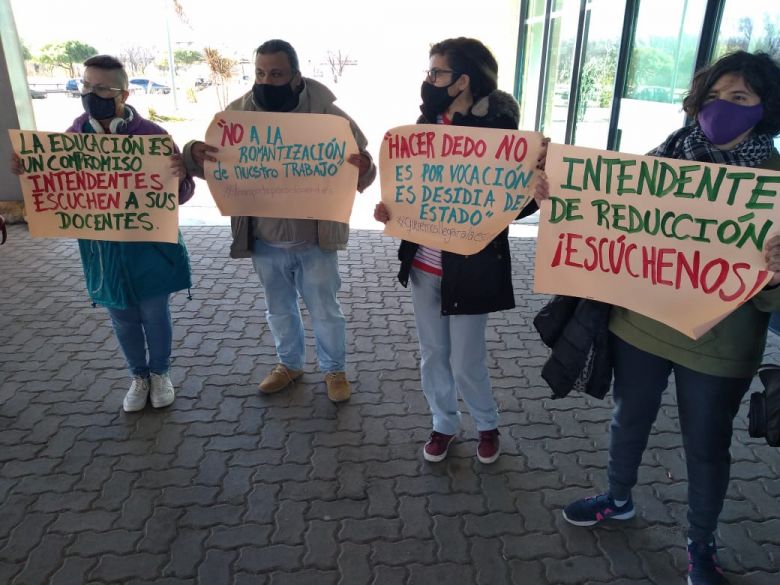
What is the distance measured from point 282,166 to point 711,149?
6.07 feet

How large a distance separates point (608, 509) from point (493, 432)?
0.63 m

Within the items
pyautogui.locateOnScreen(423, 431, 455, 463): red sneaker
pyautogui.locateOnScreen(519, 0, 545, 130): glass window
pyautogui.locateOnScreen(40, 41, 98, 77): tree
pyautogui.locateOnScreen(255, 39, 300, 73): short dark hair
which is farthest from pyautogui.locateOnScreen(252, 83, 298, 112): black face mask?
pyautogui.locateOnScreen(40, 41, 98, 77): tree

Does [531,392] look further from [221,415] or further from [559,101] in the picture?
[559,101]

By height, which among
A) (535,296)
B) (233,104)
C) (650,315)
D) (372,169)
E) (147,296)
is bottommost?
(535,296)

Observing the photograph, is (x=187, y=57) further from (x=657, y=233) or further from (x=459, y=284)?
(x=657, y=233)

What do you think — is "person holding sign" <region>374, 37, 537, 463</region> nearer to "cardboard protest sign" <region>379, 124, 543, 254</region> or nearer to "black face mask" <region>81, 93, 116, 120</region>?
"cardboard protest sign" <region>379, 124, 543, 254</region>

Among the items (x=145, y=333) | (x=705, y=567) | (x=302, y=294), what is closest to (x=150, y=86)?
(x=145, y=333)

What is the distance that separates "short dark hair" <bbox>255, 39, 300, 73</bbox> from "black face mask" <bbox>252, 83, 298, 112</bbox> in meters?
0.11

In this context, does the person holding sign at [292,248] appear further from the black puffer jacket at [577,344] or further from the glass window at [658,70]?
the glass window at [658,70]

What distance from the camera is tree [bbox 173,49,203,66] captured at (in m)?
21.0

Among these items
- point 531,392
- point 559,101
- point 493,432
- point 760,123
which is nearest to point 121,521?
point 493,432

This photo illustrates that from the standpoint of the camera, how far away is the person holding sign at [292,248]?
278 centimetres

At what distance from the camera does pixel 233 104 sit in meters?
2.92

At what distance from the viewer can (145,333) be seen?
335 centimetres
